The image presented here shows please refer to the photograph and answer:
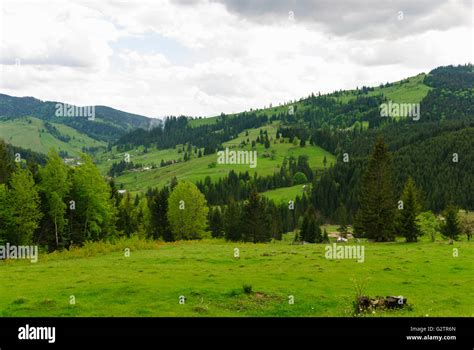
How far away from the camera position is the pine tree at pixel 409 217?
217ft

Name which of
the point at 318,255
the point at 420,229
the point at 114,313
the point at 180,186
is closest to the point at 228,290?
the point at 114,313

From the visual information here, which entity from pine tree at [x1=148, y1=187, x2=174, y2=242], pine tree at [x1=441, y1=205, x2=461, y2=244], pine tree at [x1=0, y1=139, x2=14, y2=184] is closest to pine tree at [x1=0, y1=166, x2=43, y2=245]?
pine tree at [x1=0, y1=139, x2=14, y2=184]

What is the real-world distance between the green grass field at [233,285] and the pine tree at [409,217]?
23731 mm

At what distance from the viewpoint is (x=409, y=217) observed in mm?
66438

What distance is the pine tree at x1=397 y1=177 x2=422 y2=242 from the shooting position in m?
66.1

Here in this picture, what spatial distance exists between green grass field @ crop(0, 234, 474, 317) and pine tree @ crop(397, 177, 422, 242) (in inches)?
934

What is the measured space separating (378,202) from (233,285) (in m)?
50.9

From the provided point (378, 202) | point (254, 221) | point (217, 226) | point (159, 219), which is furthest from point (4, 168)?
point (378, 202)

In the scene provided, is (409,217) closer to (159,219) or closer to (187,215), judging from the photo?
(187,215)

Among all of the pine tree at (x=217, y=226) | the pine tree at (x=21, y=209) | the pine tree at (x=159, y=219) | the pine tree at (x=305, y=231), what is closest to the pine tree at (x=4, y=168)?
the pine tree at (x=21, y=209)

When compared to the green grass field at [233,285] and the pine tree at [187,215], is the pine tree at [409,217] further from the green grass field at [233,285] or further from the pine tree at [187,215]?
the pine tree at [187,215]
